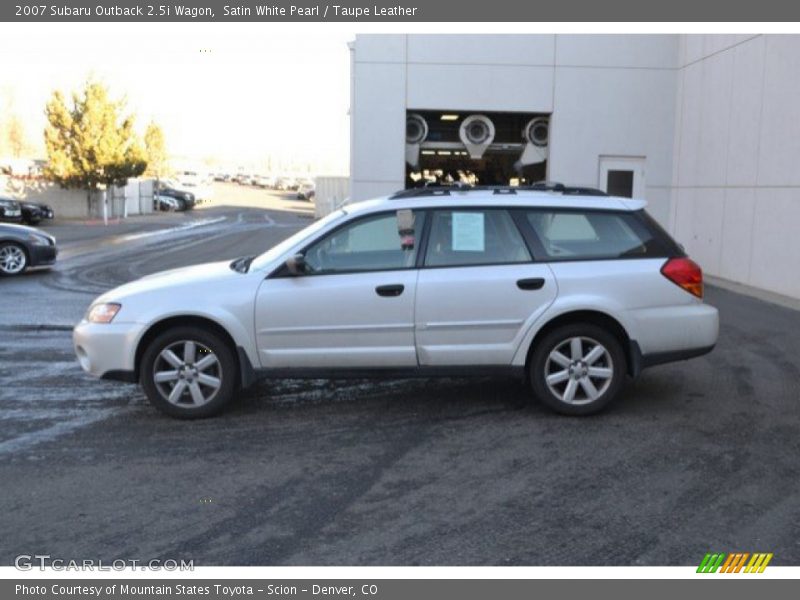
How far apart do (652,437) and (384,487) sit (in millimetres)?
2146

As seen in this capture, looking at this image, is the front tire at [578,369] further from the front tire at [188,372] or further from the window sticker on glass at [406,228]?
the front tire at [188,372]

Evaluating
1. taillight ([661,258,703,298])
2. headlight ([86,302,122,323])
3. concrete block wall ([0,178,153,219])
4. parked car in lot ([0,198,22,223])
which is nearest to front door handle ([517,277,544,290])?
taillight ([661,258,703,298])

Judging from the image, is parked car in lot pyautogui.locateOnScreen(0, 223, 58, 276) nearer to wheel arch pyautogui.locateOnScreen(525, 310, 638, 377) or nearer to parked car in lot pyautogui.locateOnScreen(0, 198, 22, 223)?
wheel arch pyautogui.locateOnScreen(525, 310, 638, 377)

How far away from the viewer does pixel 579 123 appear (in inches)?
625

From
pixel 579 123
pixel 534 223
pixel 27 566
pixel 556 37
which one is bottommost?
pixel 27 566

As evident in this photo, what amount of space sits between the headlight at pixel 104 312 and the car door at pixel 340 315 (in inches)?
43.3

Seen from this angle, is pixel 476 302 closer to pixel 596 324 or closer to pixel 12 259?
pixel 596 324

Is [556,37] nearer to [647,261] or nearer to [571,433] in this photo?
[647,261]

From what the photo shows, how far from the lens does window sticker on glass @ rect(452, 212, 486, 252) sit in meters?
6.40

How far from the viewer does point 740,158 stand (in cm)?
1434

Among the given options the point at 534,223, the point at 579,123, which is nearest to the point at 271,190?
the point at 579,123

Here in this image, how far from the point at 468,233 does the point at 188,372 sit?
2.38 m

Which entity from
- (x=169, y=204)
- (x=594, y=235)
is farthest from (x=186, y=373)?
(x=169, y=204)

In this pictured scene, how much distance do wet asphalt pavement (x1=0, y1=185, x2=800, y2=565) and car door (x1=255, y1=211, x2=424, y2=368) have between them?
0.52m
